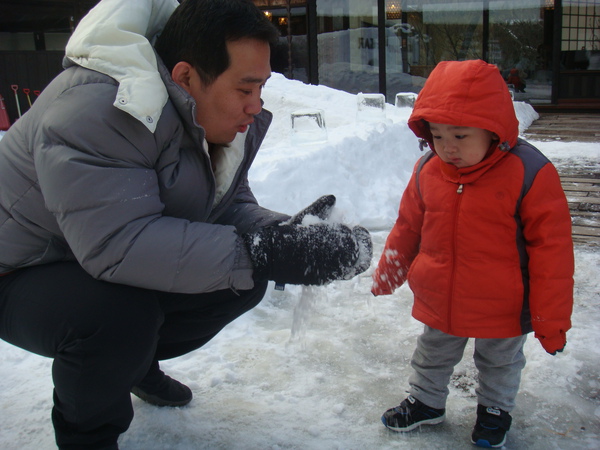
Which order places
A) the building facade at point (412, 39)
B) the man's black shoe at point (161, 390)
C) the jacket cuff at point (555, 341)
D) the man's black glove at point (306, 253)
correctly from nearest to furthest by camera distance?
the man's black glove at point (306, 253) < the jacket cuff at point (555, 341) < the man's black shoe at point (161, 390) < the building facade at point (412, 39)

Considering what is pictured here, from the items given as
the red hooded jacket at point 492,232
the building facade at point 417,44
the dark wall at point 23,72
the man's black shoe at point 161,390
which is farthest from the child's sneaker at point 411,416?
the building facade at point 417,44

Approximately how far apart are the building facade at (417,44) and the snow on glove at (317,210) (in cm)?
1040

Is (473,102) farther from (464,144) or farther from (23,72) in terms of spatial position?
(23,72)

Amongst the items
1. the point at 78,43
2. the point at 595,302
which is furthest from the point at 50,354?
the point at 595,302

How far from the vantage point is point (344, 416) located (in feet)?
6.79

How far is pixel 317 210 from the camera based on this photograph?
6.12ft

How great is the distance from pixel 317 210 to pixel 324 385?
74 centimetres

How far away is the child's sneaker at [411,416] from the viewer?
200 cm

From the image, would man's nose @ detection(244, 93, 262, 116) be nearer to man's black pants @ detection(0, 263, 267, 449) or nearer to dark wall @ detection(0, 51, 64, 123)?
man's black pants @ detection(0, 263, 267, 449)

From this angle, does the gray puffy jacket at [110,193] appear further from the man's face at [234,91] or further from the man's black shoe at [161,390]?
the man's black shoe at [161,390]

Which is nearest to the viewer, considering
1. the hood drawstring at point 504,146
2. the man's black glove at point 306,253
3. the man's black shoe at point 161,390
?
the man's black glove at point 306,253

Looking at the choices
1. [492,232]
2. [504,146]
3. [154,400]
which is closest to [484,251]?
[492,232]

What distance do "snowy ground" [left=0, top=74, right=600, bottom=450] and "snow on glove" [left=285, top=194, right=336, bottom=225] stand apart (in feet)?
0.15

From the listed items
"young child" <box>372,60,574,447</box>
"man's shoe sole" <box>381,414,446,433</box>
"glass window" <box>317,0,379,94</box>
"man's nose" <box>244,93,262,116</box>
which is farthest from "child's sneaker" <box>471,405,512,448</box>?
"glass window" <box>317,0,379,94</box>
